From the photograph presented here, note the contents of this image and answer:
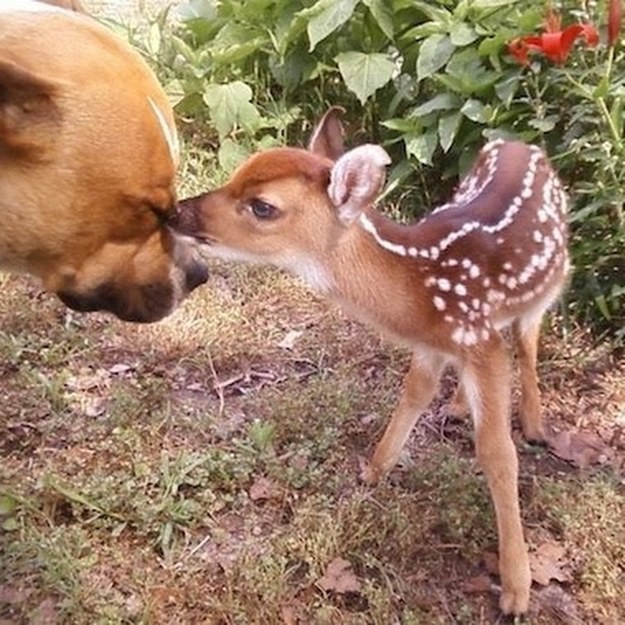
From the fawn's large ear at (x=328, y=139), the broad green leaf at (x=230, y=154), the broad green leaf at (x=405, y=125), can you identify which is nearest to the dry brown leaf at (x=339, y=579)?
the fawn's large ear at (x=328, y=139)

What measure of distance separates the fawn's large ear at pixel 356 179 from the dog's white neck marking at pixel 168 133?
380mm

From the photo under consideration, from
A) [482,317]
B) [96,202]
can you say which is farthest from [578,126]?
[96,202]

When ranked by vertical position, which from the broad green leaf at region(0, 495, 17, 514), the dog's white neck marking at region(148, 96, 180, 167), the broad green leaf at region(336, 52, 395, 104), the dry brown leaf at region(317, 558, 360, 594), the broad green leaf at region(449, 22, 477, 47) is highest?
the dog's white neck marking at region(148, 96, 180, 167)

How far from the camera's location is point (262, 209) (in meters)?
2.82

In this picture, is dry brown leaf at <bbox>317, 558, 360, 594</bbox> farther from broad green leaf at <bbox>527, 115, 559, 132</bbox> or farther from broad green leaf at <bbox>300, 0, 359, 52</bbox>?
broad green leaf at <bbox>300, 0, 359, 52</bbox>

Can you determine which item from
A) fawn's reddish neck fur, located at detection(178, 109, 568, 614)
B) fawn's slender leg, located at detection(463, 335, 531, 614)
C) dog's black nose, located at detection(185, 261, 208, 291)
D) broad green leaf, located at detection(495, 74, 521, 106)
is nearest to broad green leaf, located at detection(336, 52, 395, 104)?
broad green leaf, located at detection(495, 74, 521, 106)

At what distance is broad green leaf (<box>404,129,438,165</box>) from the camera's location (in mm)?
4328

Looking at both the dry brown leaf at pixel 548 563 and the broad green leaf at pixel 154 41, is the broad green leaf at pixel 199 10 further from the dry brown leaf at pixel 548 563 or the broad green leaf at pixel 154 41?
the dry brown leaf at pixel 548 563

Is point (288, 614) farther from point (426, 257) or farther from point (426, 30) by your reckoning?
point (426, 30)

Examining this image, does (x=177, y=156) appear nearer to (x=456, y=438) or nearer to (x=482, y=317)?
(x=482, y=317)

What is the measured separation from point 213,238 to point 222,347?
1.23 meters

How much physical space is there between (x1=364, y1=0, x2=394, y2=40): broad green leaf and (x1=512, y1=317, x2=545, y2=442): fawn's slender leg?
1534 mm

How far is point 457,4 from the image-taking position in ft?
14.5

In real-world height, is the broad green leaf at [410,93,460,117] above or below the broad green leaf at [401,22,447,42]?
below
